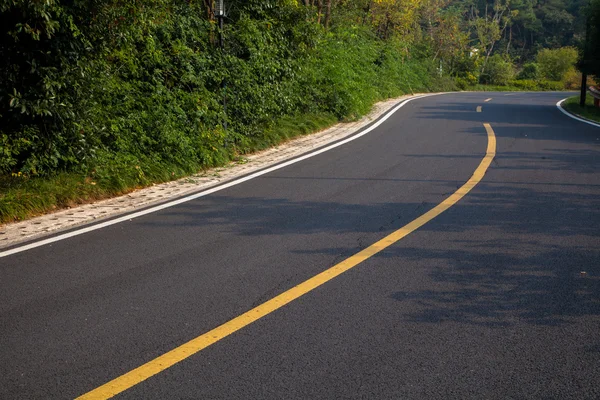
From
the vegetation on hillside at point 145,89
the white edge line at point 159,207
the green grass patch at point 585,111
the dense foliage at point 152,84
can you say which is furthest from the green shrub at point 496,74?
the white edge line at point 159,207

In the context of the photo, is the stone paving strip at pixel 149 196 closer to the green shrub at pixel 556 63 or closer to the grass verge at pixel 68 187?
the grass verge at pixel 68 187

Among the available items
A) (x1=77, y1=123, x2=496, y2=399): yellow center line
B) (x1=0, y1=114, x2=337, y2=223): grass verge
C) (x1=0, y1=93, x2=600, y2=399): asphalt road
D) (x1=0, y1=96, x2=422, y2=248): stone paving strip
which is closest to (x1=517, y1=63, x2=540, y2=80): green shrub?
(x1=0, y1=96, x2=422, y2=248): stone paving strip

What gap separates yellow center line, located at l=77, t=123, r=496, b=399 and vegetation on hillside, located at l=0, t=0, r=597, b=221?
439cm

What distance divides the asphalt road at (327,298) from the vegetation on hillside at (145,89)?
1957 mm

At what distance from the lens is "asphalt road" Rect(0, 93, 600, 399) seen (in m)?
4.04

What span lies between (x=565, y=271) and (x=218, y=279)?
3.07m

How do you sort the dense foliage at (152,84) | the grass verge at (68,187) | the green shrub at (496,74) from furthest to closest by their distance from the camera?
the green shrub at (496,74), the dense foliage at (152,84), the grass verge at (68,187)

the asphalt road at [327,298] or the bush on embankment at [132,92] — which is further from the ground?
the bush on embankment at [132,92]

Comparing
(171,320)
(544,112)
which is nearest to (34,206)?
(171,320)

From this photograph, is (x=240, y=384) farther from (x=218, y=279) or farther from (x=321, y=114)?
(x=321, y=114)

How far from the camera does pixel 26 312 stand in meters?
5.15

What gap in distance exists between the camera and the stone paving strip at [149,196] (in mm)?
7746

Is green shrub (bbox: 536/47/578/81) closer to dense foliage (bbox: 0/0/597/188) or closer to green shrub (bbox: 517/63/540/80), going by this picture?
green shrub (bbox: 517/63/540/80)

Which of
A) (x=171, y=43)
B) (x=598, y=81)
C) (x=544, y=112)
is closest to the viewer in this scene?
(x=171, y=43)
